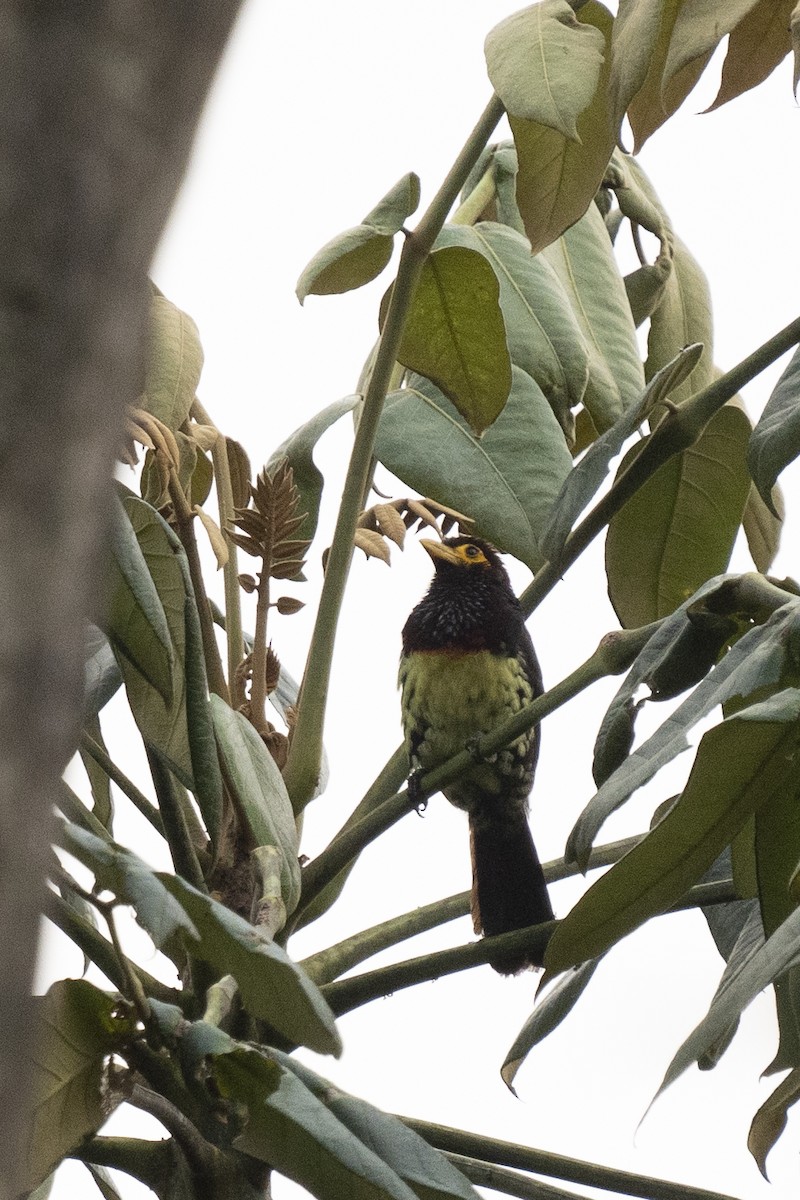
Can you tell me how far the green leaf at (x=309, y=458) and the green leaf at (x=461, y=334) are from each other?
204mm

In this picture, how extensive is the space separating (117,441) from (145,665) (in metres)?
1.13

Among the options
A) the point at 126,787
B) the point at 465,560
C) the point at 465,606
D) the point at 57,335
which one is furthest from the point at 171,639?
the point at 465,560

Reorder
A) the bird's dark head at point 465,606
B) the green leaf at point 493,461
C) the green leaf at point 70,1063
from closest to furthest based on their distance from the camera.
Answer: the green leaf at point 70,1063 → the green leaf at point 493,461 → the bird's dark head at point 465,606

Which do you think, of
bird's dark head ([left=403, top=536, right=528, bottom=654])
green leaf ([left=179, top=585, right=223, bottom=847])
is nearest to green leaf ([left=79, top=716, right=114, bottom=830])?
green leaf ([left=179, top=585, right=223, bottom=847])

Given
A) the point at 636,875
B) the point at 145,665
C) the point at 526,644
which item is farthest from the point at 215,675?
the point at 526,644

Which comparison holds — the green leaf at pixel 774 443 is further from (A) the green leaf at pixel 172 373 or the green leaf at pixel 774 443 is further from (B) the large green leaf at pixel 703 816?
(A) the green leaf at pixel 172 373

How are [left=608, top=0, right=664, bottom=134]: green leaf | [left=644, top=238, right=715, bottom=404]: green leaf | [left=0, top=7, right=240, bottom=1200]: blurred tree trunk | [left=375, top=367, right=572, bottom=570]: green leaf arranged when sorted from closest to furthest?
1. [left=0, top=7, right=240, bottom=1200]: blurred tree trunk
2. [left=608, top=0, right=664, bottom=134]: green leaf
3. [left=375, top=367, right=572, bottom=570]: green leaf
4. [left=644, top=238, right=715, bottom=404]: green leaf

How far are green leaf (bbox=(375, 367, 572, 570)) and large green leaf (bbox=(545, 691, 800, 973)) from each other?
613mm

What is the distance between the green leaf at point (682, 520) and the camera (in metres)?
1.91

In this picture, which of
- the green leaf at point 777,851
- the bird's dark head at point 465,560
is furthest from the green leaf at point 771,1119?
the bird's dark head at point 465,560

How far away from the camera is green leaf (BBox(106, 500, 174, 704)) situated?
150cm

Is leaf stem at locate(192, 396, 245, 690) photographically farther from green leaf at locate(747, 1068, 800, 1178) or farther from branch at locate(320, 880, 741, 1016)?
green leaf at locate(747, 1068, 800, 1178)

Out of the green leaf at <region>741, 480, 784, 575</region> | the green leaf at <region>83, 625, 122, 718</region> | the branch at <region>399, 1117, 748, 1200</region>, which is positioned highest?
the green leaf at <region>741, 480, 784, 575</region>

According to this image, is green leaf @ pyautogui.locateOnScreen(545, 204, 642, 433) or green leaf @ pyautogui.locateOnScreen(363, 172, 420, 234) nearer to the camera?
green leaf @ pyautogui.locateOnScreen(363, 172, 420, 234)
